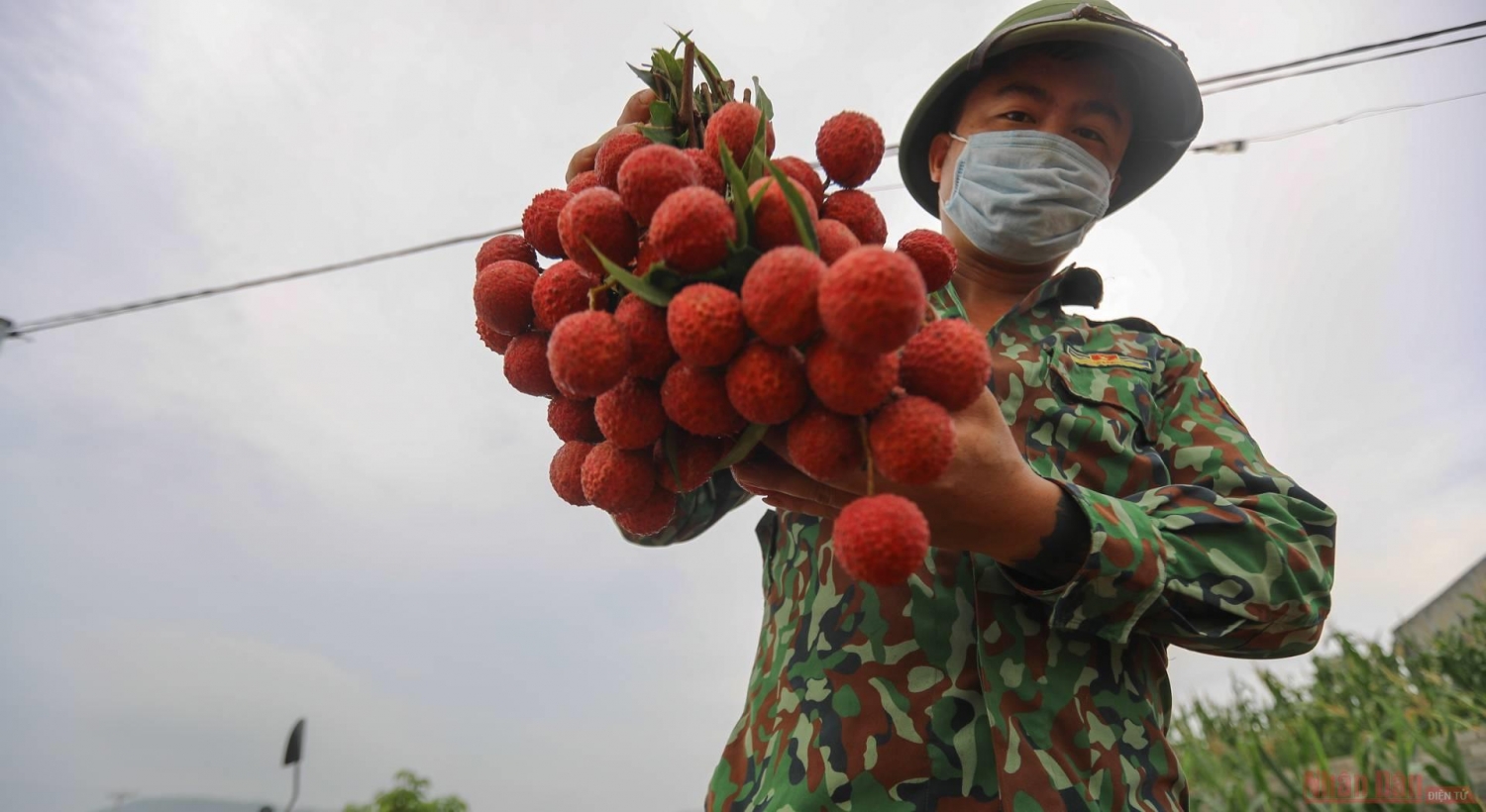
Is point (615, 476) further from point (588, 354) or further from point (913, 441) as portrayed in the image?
point (913, 441)

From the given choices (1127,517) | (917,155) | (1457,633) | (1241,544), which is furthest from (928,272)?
(1457,633)

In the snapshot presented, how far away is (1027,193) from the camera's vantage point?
1525mm

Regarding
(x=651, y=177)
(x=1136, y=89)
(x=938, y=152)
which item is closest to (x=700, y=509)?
(x=651, y=177)

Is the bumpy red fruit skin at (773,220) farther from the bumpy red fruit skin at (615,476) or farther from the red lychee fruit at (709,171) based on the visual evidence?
the bumpy red fruit skin at (615,476)

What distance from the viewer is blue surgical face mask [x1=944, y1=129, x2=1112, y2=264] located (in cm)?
153

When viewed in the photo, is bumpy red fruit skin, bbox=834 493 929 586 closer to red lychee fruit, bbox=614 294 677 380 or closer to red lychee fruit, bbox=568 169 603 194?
red lychee fruit, bbox=614 294 677 380

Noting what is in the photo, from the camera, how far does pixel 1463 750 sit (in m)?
2.93

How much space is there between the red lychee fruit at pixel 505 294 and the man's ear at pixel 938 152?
1.24m

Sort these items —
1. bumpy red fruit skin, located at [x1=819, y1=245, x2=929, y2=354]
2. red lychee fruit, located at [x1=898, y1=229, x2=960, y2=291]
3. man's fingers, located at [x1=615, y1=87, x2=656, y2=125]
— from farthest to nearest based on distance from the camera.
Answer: man's fingers, located at [x1=615, y1=87, x2=656, y2=125], red lychee fruit, located at [x1=898, y1=229, x2=960, y2=291], bumpy red fruit skin, located at [x1=819, y1=245, x2=929, y2=354]

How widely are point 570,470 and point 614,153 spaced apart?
40 centimetres

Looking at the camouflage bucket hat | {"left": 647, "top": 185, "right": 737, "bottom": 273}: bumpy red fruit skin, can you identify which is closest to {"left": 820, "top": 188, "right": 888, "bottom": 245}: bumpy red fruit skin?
{"left": 647, "top": 185, "right": 737, "bottom": 273}: bumpy red fruit skin

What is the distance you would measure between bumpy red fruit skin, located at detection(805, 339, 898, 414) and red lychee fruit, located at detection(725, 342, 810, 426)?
0.02 m

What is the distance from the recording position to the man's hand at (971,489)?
819 mm

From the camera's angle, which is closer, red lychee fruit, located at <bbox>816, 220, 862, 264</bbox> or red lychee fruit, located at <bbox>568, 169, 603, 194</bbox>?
red lychee fruit, located at <bbox>816, 220, 862, 264</bbox>
